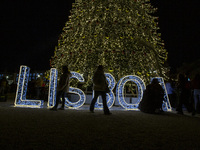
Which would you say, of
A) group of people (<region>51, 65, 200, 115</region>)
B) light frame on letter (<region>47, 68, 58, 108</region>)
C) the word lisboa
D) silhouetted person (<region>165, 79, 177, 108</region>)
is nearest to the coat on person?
group of people (<region>51, 65, 200, 115</region>)

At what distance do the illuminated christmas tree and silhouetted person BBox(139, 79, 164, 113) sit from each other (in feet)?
14.6

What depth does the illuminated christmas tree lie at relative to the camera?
1277cm

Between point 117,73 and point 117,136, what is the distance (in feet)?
30.1

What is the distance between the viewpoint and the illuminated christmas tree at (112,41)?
12.8 m

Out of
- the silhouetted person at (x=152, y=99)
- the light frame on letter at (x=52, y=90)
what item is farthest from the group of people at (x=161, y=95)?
the light frame on letter at (x=52, y=90)

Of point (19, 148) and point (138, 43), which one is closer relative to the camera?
point (19, 148)

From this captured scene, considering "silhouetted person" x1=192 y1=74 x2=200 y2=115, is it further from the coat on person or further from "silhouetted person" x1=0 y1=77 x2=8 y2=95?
"silhouetted person" x1=0 y1=77 x2=8 y2=95

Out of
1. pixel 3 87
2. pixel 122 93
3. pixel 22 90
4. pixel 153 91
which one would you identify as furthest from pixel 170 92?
pixel 3 87

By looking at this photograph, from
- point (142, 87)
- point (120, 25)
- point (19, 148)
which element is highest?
point (120, 25)

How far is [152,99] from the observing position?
807 centimetres

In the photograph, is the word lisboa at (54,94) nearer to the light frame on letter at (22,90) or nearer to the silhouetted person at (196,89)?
the light frame on letter at (22,90)

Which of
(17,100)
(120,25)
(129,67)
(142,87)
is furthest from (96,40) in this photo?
(17,100)

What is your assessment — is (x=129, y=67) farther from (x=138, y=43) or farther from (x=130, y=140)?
(x=130, y=140)

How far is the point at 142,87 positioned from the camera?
29.3ft
